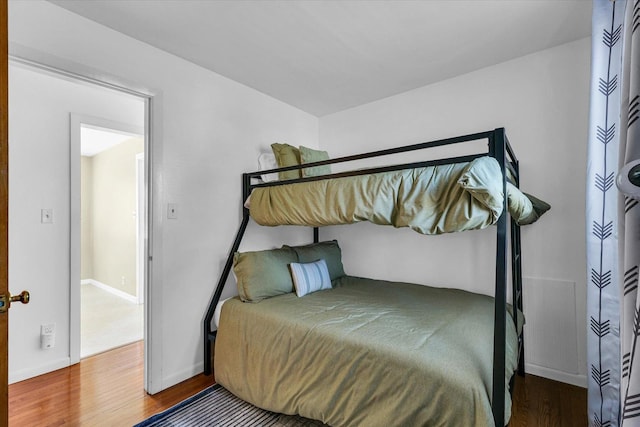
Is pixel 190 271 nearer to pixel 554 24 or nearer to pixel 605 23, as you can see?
pixel 605 23

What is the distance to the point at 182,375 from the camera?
215 centimetres

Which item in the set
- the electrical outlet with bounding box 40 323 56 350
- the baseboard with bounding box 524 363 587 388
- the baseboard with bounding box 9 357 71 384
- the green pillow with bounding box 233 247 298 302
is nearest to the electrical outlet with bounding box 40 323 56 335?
the electrical outlet with bounding box 40 323 56 350

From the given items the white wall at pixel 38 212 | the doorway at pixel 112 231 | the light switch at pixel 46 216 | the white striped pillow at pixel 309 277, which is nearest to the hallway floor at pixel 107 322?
the doorway at pixel 112 231

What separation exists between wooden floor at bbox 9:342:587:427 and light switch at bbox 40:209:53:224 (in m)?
1.17

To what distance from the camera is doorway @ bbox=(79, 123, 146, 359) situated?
3723 mm

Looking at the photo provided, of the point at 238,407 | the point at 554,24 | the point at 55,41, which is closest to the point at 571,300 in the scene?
the point at 554,24

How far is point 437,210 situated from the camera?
147 cm

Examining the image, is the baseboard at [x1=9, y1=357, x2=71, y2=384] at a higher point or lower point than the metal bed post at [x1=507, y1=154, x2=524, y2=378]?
lower

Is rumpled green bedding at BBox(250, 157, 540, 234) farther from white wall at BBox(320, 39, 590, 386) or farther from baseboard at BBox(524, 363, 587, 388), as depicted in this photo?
baseboard at BBox(524, 363, 587, 388)

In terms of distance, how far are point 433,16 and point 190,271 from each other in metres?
2.34

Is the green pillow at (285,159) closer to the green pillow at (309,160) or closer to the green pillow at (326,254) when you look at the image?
the green pillow at (309,160)

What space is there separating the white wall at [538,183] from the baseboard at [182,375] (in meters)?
1.86

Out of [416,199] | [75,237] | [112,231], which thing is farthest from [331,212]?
[112,231]

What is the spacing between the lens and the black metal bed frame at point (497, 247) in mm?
1211
